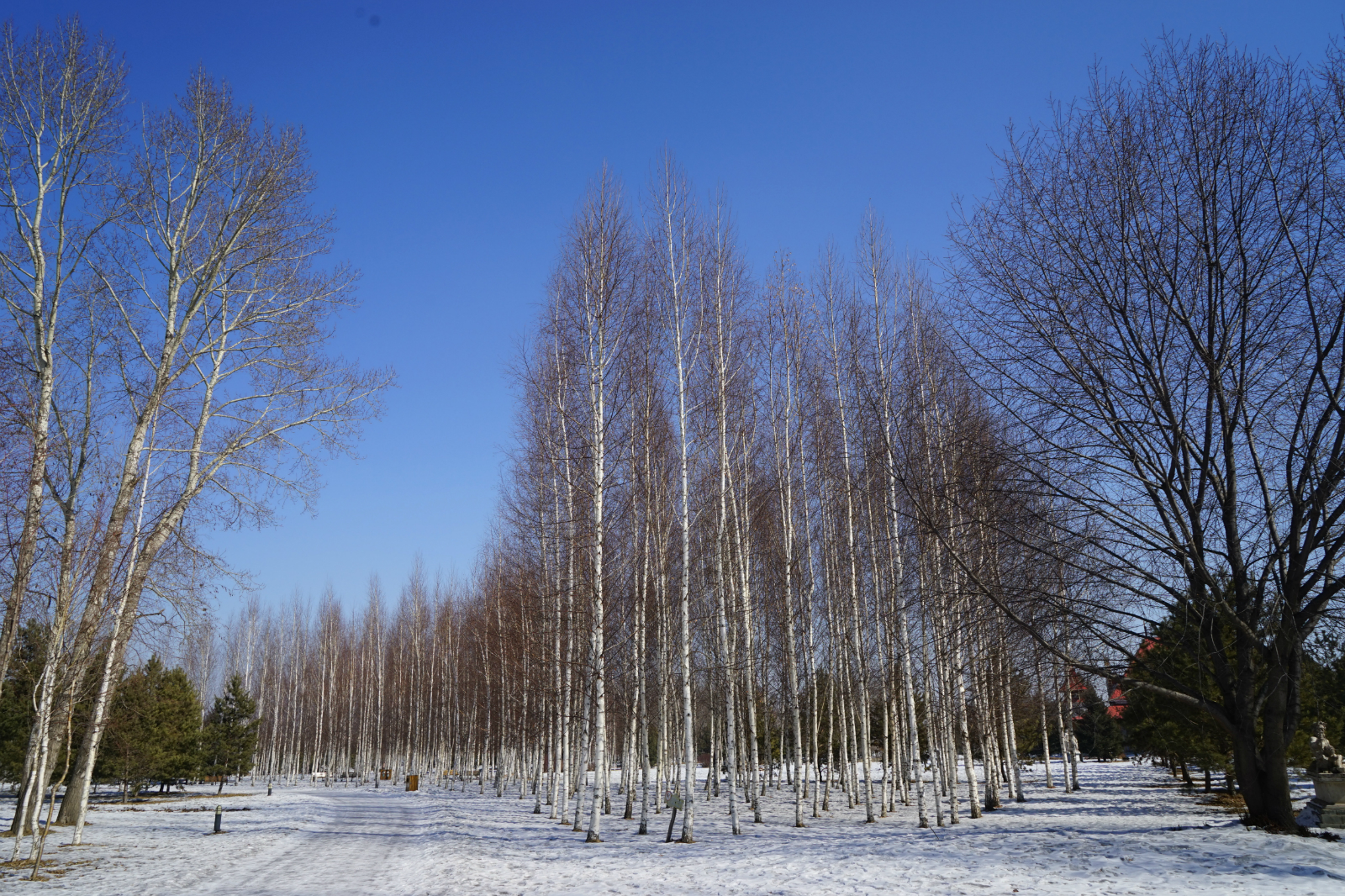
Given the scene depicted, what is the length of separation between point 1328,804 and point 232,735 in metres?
41.5

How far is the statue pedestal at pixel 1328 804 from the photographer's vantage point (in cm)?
1008

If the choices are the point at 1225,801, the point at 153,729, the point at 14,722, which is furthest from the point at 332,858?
the point at 14,722

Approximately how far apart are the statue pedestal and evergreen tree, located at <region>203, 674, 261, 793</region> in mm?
40247

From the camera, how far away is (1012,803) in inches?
760

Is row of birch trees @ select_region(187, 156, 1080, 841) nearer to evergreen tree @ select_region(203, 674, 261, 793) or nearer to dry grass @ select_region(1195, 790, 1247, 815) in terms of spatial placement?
dry grass @ select_region(1195, 790, 1247, 815)

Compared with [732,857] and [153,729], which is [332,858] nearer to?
[732,857]

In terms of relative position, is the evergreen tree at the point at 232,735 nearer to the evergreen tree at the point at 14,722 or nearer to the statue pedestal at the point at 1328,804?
the evergreen tree at the point at 14,722

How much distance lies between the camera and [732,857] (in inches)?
436

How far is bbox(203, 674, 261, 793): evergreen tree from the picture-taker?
118 ft

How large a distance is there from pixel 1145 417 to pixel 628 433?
8973 mm

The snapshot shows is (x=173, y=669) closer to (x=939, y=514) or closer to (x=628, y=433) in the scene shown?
(x=628, y=433)

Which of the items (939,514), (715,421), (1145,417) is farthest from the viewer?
(715,421)

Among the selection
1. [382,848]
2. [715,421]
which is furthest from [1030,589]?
[382,848]

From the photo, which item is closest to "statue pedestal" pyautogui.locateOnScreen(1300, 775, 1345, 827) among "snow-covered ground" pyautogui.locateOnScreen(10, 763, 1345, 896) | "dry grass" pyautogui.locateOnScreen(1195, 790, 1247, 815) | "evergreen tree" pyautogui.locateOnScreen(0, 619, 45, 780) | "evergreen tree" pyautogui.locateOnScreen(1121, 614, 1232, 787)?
"snow-covered ground" pyautogui.locateOnScreen(10, 763, 1345, 896)
